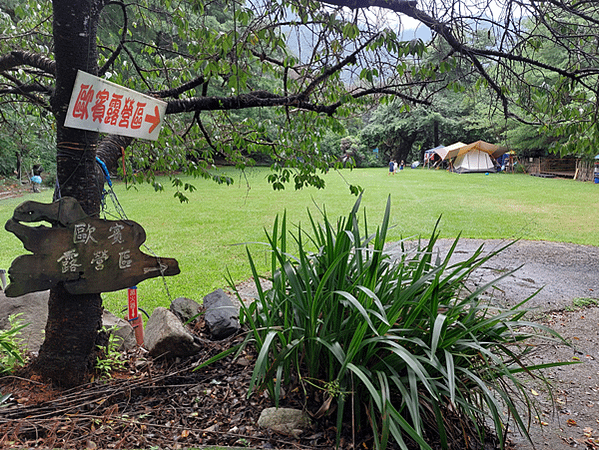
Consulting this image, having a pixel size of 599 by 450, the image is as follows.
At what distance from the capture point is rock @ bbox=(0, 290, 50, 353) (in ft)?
9.30

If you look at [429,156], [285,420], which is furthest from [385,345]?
[429,156]

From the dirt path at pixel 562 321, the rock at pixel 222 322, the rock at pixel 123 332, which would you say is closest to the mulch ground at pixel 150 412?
the rock at pixel 222 322

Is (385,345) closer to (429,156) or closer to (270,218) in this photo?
(270,218)

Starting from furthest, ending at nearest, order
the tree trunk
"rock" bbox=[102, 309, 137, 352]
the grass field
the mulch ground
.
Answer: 1. the grass field
2. "rock" bbox=[102, 309, 137, 352]
3. the tree trunk
4. the mulch ground

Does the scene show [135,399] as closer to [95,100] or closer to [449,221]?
[95,100]

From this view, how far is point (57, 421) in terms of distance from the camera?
190cm

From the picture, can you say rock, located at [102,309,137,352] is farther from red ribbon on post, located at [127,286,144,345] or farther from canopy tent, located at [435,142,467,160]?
canopy tent, located at [435,142,467,160]

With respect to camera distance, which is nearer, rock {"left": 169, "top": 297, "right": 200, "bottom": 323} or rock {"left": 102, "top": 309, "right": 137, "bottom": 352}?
rock {"left": 102, "top": 309, "right": 137, "bottom": 352}

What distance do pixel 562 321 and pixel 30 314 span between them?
16.0 ft

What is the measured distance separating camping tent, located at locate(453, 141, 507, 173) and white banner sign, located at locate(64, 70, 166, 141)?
28971mm

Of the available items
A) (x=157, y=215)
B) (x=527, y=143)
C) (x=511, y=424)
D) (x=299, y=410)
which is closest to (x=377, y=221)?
(x=157, y=215)

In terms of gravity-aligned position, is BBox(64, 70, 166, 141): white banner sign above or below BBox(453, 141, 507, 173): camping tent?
below

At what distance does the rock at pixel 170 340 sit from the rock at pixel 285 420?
803 mm

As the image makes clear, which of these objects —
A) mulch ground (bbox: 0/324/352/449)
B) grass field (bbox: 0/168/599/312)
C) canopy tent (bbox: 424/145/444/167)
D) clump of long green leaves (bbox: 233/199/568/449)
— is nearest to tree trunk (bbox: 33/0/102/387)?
mulch ground (bbox: 0/324/352/449)
